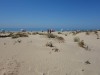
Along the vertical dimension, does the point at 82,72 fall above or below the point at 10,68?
below

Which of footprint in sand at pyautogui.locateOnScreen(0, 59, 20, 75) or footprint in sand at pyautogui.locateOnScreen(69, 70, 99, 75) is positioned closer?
footprint in sand at pyautogui.locateOnScreen(0, 59, 20, 75)

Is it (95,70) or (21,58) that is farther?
(21,58)

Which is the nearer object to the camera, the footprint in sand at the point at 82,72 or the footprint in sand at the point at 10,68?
the footprint in sand at the point at 10,68

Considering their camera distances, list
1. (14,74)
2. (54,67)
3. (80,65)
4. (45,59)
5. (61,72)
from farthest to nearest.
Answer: (45,59)
(80,65)
(54,67)
(61,72)
(14,74)

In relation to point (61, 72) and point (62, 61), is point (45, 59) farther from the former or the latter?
point (61, 72)

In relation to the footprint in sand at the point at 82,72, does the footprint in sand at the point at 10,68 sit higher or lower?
higher

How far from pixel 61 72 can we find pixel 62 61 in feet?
4.76

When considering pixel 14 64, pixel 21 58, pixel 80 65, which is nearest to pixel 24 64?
pixel 14 64

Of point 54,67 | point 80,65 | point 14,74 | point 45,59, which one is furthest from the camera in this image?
point 45,59

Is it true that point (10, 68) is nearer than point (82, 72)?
Yes

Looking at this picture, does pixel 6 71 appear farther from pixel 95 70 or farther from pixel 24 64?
pixel 95 70

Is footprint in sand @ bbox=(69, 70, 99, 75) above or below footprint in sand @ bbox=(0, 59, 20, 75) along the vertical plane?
below

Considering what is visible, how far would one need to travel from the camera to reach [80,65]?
7309 millimetres

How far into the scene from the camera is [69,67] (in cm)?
690
